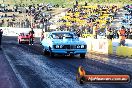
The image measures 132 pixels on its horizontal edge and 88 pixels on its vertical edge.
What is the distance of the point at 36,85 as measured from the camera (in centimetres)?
1072

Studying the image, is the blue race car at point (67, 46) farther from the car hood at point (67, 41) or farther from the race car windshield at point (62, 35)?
the race car windshield at point (62, 35)

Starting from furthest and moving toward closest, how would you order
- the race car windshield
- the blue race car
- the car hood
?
the race car windshield < the car hood < the blue race car

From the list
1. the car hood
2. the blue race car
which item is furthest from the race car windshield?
the car hood

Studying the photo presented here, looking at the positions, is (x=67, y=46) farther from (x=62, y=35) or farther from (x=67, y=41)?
(x=62, y=35)

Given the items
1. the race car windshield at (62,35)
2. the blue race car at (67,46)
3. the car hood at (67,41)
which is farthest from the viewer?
the race car windshield at (62,35)

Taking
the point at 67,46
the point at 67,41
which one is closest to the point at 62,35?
the point at 67,41

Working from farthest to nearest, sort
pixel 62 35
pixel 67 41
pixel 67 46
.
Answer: pixel 62 35 → pixel 67 41 → pixel 67 46

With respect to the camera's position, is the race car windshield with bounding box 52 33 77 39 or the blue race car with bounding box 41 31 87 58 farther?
the race car windshield with bounding box 52 33 77 39

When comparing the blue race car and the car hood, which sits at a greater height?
the car hood

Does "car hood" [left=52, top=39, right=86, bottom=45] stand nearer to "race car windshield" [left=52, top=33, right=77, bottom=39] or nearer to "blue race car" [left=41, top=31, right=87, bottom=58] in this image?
"blue race car" [left=41, top=31, right=87, bottom=58]

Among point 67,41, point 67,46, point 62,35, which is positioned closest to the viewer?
point 67,46

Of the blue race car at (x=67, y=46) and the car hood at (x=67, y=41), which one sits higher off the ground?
the car hood at (x=67, y=41)

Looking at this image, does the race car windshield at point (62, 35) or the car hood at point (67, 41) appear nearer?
the car hood at point (67, 41)

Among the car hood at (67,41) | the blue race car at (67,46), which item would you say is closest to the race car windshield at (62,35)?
the blue race car at (67,46)
